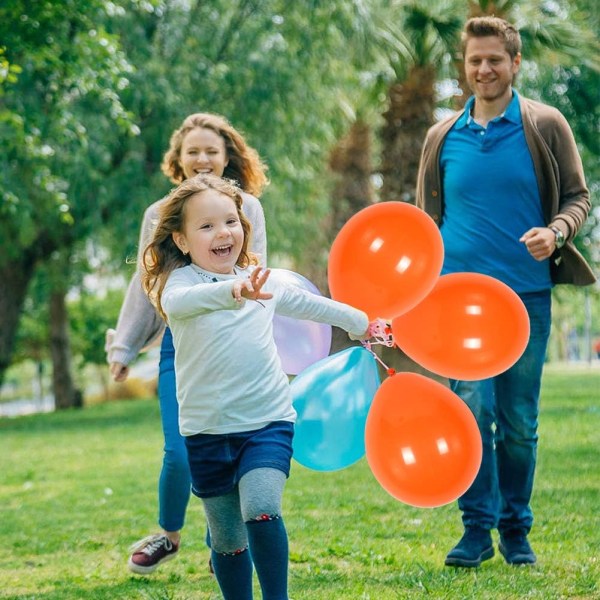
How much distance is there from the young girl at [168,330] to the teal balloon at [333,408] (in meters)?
0.72

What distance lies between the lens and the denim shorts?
10.6ft

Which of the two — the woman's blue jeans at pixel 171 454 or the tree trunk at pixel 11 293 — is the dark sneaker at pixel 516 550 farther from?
the tree trunk at pixel 11 293

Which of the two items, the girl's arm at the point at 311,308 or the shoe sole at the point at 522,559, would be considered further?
the shoe sole at the point at 522,559

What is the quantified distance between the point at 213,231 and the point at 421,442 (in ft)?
3.45

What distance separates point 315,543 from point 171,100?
10435 millimetres

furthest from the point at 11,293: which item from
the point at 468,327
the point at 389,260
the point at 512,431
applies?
the point at 468,327

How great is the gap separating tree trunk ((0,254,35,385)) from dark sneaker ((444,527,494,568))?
49.6ft

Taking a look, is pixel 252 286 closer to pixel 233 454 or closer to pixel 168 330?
pixel 233 454

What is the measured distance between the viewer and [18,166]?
15102 millimetres

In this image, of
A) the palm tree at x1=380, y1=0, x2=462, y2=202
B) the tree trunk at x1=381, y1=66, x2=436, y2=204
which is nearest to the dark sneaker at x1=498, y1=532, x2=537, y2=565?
the palm tree at x1=380, y1=0, x2=462, y2=202

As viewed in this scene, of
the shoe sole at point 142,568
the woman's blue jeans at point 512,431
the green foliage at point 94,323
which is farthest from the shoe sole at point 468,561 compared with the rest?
the green foliage at point 94,323

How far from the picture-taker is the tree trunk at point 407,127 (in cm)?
1508

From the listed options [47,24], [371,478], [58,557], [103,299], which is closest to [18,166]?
[47,24]

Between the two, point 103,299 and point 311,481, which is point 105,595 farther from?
point 103,299
